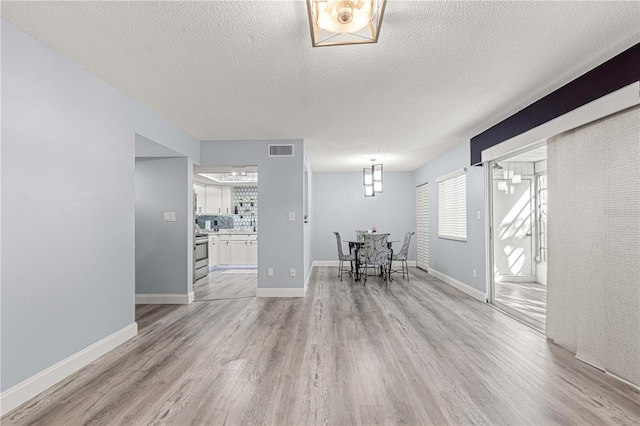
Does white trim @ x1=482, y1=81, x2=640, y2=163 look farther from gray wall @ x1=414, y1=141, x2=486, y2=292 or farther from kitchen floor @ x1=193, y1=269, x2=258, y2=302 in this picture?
kitchen floor @ x1=193, y1=269, x2=258, y2=302

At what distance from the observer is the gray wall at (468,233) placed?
4.60m

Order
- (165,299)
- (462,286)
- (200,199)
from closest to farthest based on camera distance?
Answer: (165,299) < (462,286) < (200,199)

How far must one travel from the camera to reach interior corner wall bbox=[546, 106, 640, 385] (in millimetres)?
2238

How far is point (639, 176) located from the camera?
→ 2191 mm

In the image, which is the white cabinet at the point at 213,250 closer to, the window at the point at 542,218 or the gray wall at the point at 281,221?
the gray wall at the point at 281,221

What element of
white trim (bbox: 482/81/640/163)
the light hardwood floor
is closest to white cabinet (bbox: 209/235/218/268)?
the light hardwood floor

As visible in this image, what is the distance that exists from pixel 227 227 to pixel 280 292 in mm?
4412

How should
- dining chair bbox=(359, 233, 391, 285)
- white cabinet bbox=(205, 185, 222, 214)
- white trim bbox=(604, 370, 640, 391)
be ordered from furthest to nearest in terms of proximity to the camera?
white cabinet bbox=(205, 185, 222, 214), dining chair bbox=(359, 233, 391, 285), white trim bbox=(604, 370, 640, 391)

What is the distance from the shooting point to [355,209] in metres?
8.11

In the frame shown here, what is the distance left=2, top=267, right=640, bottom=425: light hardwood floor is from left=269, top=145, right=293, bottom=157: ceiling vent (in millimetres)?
2533

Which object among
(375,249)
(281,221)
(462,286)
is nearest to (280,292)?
(281,221)

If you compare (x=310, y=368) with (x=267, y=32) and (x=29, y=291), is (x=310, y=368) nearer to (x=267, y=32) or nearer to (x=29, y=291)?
(x=29, y=291)

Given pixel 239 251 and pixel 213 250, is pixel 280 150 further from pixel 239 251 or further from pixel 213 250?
pixel 213 250

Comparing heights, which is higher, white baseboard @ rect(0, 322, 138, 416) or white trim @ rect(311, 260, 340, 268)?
white baseboard @ rect(0, 322, 138, 416)
